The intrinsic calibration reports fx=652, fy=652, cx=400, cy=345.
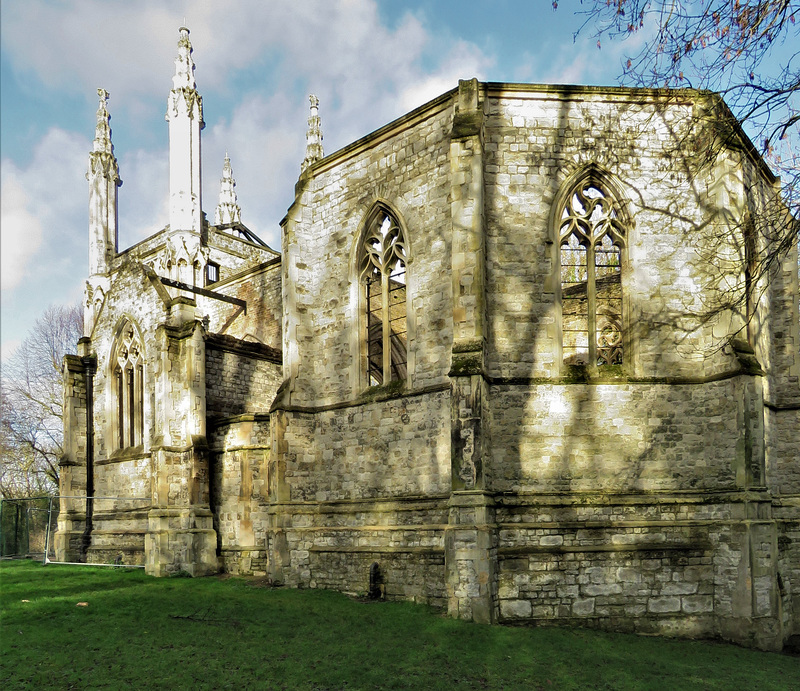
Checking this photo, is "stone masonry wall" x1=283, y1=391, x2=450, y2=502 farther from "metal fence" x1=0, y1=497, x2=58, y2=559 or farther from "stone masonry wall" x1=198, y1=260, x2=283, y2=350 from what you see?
"metal fence" x1=0, y1=497, x2=58, y2=559

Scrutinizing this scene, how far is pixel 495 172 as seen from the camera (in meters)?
11.6

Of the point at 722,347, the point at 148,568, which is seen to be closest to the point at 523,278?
the point at 722,347

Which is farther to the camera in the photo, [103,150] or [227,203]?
[227,203]

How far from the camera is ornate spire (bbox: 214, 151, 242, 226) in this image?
3766 centimetres

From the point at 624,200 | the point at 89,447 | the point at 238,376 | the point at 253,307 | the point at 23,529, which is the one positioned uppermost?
the point at 624,200

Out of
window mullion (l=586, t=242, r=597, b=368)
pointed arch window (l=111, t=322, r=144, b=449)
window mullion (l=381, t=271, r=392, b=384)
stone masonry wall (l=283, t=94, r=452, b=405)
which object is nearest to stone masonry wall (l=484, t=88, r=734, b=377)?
window mullion (l=586, t=242, r=597, b=368)

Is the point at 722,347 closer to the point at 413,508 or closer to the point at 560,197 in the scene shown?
the point at 560,197

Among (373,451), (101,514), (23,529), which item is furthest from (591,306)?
(23,529)

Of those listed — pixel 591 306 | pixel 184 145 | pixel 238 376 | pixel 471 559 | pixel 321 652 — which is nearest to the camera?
pixel 321 652

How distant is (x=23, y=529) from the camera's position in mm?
20188

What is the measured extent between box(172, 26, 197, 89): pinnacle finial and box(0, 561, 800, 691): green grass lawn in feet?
59.9

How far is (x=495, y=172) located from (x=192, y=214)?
562 inches

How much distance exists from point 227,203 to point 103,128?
11.5 m

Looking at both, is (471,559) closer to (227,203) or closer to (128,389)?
(128,389)
